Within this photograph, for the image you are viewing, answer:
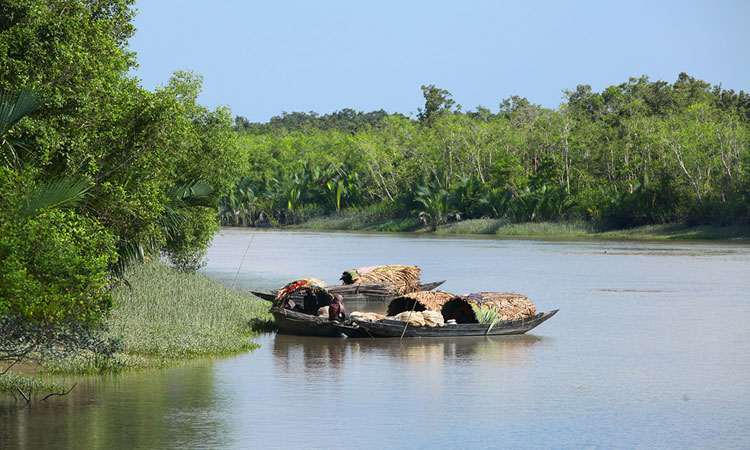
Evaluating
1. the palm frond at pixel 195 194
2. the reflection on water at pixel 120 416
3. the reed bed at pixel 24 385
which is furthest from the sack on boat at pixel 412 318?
the reed bed at pixel 24 385

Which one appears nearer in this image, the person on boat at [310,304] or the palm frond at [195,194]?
the person on boat at [310,304]

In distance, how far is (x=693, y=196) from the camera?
223 ft

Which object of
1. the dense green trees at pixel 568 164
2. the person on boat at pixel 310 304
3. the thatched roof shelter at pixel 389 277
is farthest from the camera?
the dense green trees at pixel 568 164

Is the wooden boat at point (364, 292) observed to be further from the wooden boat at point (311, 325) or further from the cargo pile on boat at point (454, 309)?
the wooden boat at point (311, 325)

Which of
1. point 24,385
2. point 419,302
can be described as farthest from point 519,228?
point 24,385

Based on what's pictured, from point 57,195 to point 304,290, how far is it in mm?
11367

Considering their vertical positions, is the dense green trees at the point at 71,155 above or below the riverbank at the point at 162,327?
above

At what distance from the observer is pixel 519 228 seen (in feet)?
257

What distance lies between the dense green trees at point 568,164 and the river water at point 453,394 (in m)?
38.0

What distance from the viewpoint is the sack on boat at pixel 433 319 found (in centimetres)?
2278

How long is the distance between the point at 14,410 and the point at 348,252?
1776 inches

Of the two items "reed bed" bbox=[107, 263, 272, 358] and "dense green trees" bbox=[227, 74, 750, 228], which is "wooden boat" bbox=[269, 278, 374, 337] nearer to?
"reed bed" bbox=[107, 263, 272, 358]

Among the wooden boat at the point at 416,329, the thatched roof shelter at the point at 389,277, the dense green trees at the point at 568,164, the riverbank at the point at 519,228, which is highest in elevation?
the dense green trees at the point at 568,164

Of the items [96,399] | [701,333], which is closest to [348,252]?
[701,333]
